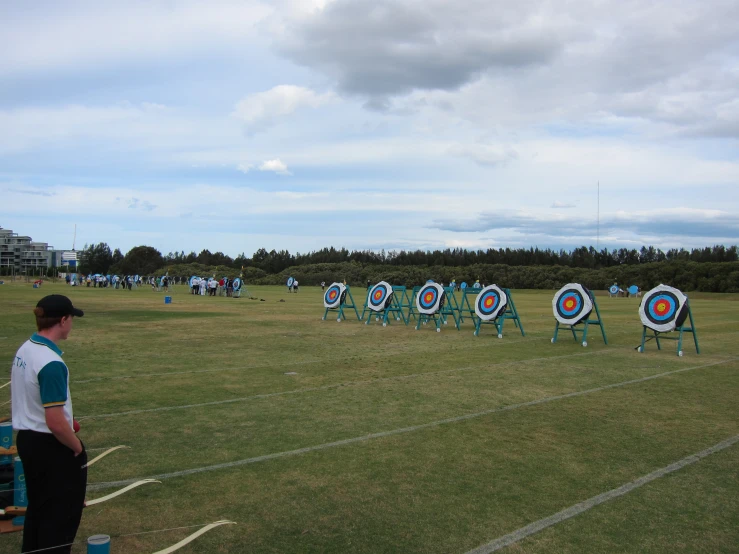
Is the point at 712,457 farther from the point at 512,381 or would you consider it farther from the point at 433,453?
the point at 512,381

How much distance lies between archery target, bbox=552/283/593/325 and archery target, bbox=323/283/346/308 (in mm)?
8275

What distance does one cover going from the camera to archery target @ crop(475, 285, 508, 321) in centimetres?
1748

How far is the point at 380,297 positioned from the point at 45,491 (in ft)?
58.5

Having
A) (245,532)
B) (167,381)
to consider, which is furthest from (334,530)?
(167,381)

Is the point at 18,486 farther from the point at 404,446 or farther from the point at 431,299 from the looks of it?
the point at 431,299

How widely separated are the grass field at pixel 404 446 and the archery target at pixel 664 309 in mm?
1187

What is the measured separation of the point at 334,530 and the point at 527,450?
275cm

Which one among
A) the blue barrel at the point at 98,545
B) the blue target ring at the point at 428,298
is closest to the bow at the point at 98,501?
the blue barrel at the point at 98,545

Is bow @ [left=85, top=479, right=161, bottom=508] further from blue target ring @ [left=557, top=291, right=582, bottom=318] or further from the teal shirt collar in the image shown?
blue target ring @ [left=557, top=291, right=582, bottom=318]

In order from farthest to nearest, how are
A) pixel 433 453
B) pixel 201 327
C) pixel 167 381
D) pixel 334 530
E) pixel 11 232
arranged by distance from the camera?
pixel 11 232, pixel 201 327, pixel 167 381, pixel 433 453, pixel 334 530

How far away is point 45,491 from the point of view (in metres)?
3.24

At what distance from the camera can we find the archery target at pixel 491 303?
57.4 feet

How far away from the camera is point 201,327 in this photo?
18719 mm

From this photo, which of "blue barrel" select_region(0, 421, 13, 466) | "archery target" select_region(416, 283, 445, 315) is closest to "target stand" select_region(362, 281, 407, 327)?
"archery target" select_region(416, 283, 445, 315)
